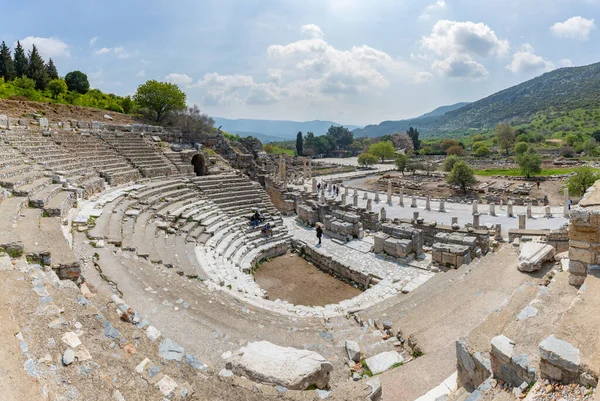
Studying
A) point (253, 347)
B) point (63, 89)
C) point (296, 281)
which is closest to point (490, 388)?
point (253, 347)

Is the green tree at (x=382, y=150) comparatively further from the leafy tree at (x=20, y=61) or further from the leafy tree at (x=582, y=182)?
the leafy tree at (x=20, y=61)

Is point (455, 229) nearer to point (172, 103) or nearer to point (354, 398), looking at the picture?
point (354, 398)

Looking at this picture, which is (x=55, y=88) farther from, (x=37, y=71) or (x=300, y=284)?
(x=300, y=284)

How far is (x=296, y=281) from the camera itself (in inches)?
540

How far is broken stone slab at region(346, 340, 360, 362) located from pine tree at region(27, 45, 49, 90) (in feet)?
134

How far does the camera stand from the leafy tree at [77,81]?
37.3m

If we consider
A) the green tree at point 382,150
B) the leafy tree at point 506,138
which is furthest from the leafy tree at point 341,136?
the leafy tree at point 506,138

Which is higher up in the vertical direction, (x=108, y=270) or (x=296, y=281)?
(x=108, y=270)

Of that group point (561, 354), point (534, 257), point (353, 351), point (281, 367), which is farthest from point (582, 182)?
point (281, 367)

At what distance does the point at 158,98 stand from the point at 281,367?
107 feet

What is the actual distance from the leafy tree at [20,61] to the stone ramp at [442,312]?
43.8 m

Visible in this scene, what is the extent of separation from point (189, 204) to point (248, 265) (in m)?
5.08

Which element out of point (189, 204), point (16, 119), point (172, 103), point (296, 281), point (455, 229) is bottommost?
point (296, 281)

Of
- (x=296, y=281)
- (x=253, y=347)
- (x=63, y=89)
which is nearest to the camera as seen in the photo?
(x=253, y=347)
